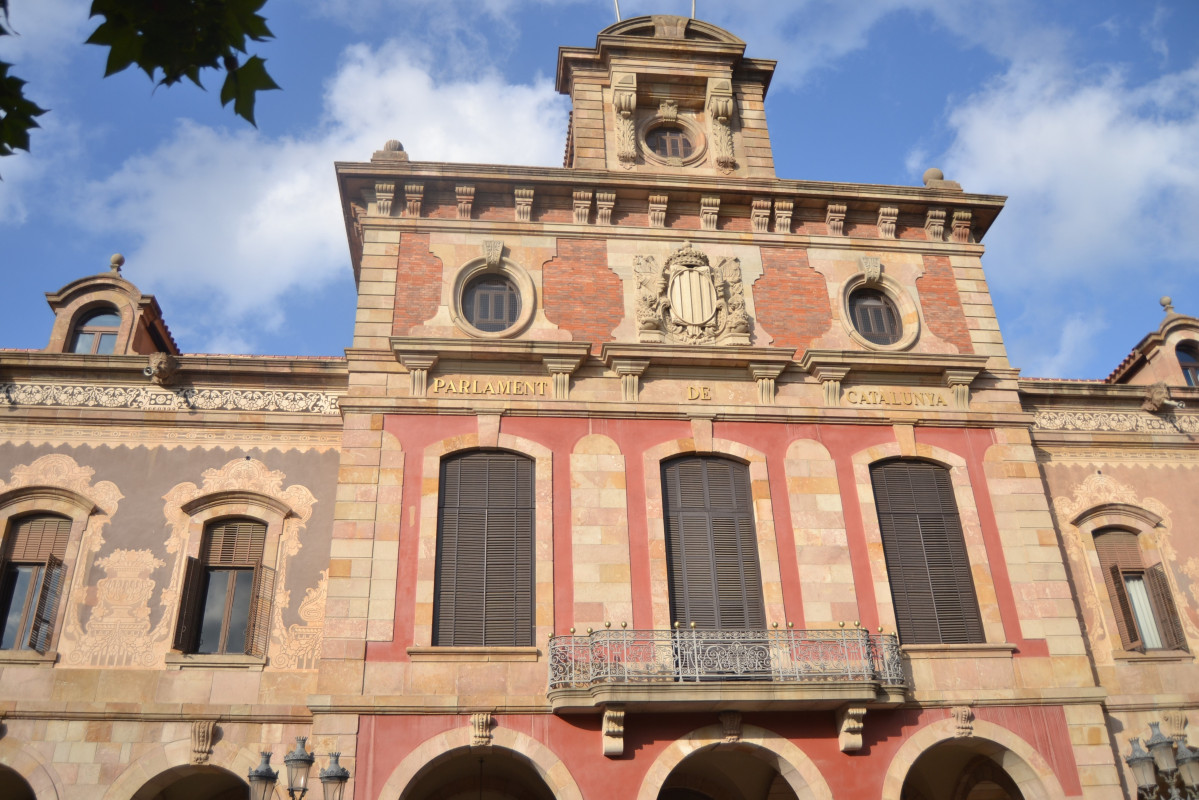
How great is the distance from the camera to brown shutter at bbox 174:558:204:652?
15.9 meters

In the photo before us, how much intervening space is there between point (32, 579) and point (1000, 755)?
15.8 m

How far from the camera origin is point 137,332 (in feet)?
62.0

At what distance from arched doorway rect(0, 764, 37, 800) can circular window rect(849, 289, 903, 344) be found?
16.3 metres

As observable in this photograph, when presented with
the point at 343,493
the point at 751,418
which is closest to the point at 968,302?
the point at 751,418

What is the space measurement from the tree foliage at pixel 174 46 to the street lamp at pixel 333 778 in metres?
9.58

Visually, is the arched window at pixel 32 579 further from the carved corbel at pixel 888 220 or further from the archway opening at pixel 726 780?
the carved corbel at pixel 888 220

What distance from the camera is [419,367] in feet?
57.0

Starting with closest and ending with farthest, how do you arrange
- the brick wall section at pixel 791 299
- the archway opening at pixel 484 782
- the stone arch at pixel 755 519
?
1. the stone arch at pixel 755 519
2. the archway opening at pixel 484 782
3. the brick wall section at pixel 791 299

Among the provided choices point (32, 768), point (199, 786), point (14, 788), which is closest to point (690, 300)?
point (199, 786)

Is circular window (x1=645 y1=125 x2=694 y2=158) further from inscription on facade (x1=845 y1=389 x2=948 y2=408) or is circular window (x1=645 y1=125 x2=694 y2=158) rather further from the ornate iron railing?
the ornate iron railing

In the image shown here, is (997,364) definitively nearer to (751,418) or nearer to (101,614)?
(751,418)

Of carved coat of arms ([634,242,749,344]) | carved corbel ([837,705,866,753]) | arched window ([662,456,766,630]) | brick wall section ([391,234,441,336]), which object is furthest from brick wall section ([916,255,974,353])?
brick wall section ([391,234,441,336])

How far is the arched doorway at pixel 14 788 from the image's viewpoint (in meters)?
15.8

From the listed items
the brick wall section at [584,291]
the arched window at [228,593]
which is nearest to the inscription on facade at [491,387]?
the brick wall section at [584,291]
